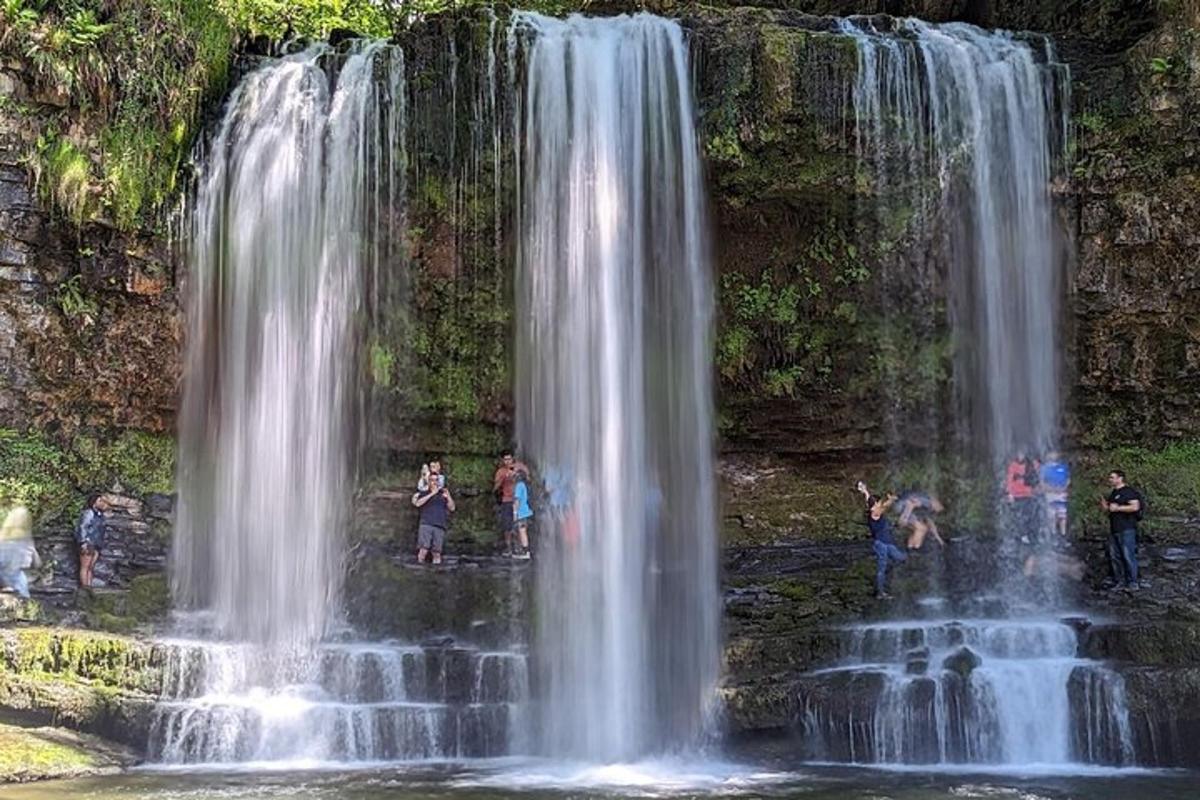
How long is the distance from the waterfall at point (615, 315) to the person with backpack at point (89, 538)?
5.22 meters

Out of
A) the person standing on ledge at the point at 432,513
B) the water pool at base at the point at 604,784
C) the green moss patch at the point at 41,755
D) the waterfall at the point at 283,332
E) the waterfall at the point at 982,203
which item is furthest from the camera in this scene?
the person standing on ledge at the point at 432,513

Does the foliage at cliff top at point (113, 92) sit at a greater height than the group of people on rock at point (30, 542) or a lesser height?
greater

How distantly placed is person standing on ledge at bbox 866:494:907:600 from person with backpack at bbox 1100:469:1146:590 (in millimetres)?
2506

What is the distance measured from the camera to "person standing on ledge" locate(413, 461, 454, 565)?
14.3m

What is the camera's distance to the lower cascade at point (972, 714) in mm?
10430

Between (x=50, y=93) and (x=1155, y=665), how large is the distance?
13.5 meters

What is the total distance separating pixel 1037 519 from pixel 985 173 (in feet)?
14.6

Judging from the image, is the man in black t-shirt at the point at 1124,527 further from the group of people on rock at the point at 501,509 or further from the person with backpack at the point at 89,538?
the person with backpack at the point at 89,538

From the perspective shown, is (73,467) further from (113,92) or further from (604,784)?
(604,784)

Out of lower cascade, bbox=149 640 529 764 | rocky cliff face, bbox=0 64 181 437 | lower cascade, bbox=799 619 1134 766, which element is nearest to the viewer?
lower cascade, bbox=799 619 1134 766

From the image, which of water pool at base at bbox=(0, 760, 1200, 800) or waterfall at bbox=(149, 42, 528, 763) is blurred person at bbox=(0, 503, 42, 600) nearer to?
waterfall at bbox=(149, 42, 528, 763)

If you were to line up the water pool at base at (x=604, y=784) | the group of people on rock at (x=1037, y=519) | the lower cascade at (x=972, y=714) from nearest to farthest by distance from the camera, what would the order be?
the water pool at base at (x=604, y=784), the lower cascade at (x=972, y=714), the group of people on rock at (x=1037, y=519)

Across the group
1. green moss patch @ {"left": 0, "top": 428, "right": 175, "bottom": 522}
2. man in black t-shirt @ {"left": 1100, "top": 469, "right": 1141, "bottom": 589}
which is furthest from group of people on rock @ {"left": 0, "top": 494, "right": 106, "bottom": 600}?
man in black t-shirt @ {"left": 1100, "top": 469, "right": 1141, "bottom": 589}

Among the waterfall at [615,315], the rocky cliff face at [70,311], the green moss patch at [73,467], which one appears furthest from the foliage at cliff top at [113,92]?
the waterfall at [615,315]
